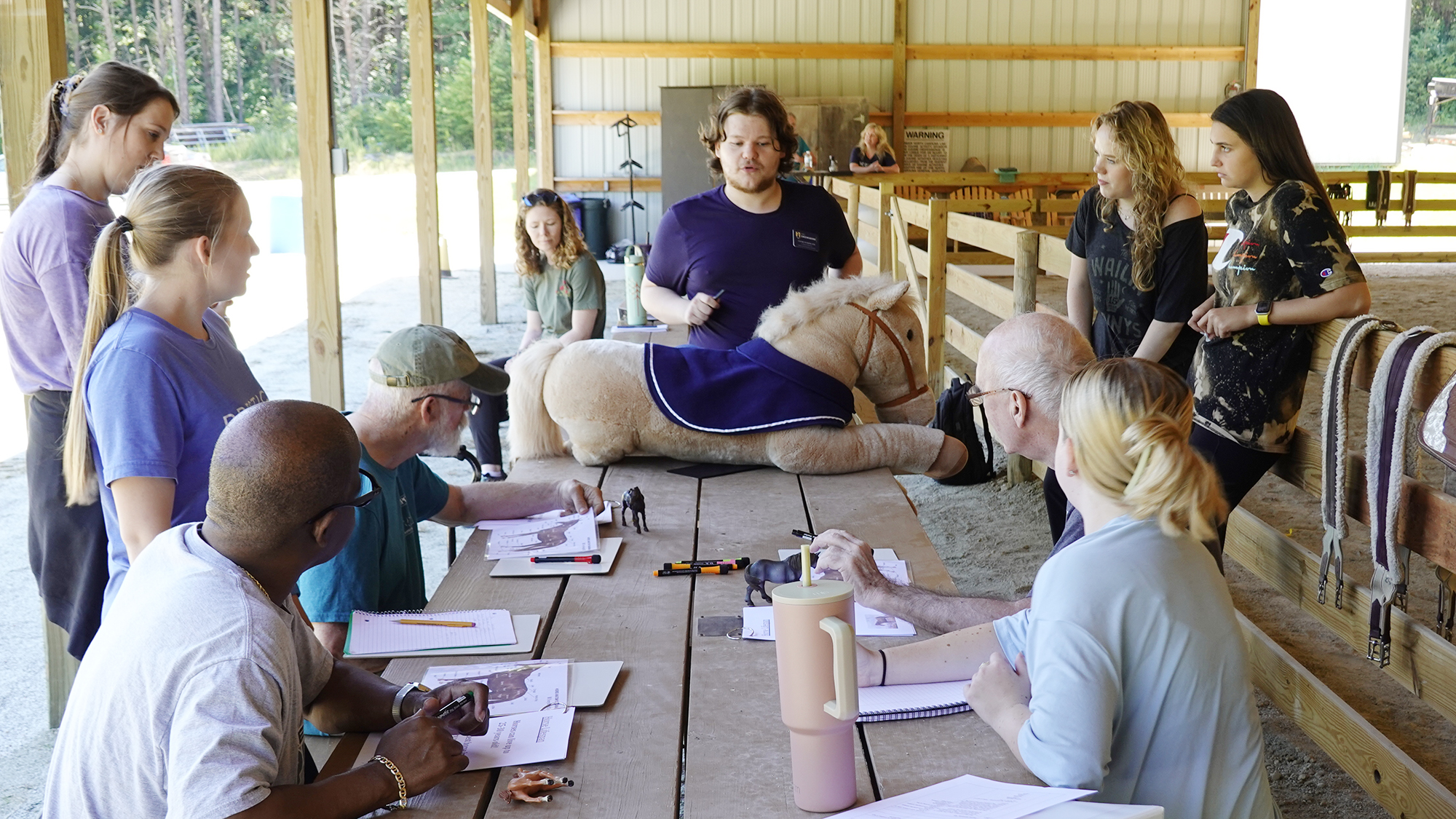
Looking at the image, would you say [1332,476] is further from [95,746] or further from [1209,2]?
[1209,2]

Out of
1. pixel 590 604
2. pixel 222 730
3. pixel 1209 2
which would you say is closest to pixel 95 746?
pixel 222 730

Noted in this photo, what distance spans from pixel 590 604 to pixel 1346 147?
18144mm

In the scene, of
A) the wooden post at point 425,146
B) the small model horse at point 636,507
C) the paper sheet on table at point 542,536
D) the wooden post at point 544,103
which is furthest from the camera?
the wooden post at point 544,103

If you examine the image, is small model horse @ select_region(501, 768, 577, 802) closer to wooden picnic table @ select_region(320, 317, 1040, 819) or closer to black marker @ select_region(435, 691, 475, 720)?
wooden picnic table @ select_region(320, 317, 1040, 819)

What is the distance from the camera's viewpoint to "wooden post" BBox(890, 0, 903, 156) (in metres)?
16.0

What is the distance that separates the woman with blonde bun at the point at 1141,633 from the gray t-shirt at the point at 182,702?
0.95 metres

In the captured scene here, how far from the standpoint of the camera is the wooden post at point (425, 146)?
7520mm

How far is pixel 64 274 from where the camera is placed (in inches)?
105

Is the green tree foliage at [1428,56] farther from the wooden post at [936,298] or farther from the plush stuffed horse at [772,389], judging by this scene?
the plush stuffed horse at [772,389]

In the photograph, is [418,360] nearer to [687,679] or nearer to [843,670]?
[687,679]

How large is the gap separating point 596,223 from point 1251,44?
9571mm

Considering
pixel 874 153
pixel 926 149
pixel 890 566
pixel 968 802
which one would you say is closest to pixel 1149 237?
pixel 890 566

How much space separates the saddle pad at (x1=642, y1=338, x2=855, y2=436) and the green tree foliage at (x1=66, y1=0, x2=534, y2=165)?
251 centimetres

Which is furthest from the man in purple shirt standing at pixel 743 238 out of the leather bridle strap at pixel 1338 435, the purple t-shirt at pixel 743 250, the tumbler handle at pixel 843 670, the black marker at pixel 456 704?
the tumbler handle at pixel 843 670
